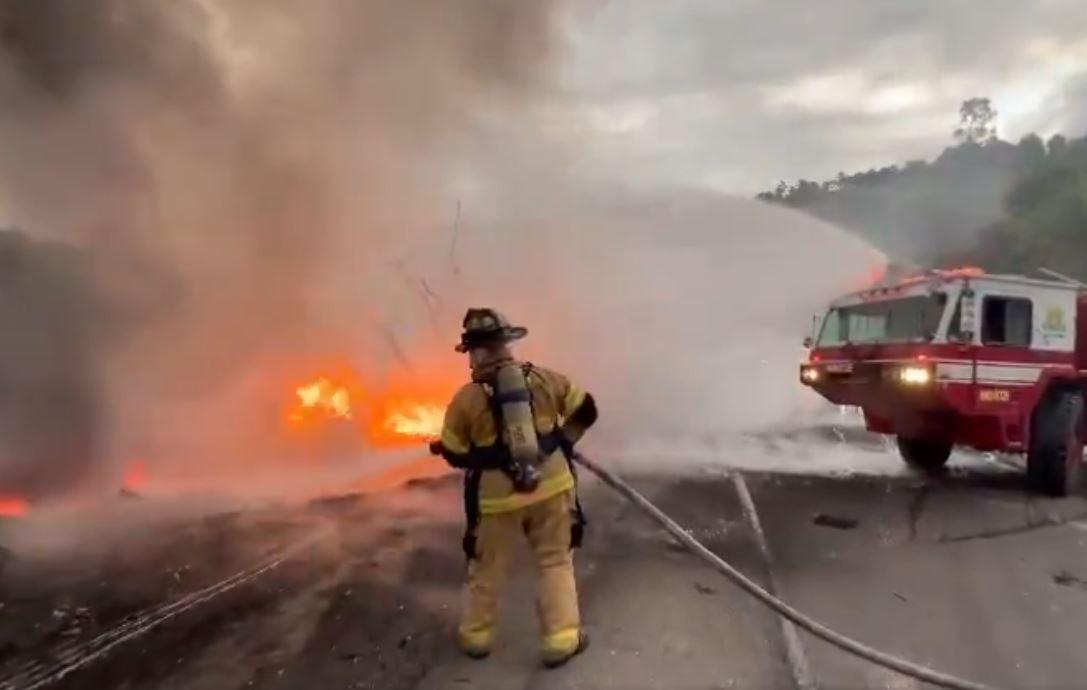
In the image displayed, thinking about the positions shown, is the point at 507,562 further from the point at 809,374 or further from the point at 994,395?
the point at 809,374

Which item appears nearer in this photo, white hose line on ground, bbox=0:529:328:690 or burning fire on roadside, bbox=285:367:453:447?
white hose line on ground, bbox=0:529:328:690

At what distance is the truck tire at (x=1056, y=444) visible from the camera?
329 inches

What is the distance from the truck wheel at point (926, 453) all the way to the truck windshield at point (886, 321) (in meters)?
1.63

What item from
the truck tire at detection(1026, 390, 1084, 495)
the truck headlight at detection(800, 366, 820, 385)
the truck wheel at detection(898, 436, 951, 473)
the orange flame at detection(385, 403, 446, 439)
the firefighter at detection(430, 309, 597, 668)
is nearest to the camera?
the firefighter at detection(430, 309, 597, 668)

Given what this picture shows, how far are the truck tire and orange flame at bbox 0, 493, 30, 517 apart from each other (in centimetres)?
887

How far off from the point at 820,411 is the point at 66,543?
15.2m

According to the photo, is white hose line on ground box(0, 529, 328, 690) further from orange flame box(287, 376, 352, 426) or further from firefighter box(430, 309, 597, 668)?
orange flame box(287, 376, 352, 426)

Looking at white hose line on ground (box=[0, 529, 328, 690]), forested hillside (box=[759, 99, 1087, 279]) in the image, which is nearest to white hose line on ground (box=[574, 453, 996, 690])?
white hose line on ground (box=[0, 529, 328, 690])

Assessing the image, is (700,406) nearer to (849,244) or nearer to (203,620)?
(849,244)

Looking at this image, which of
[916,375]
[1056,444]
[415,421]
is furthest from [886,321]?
[415,421]

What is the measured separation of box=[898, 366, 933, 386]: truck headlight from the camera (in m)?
8.01

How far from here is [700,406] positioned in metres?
17.5

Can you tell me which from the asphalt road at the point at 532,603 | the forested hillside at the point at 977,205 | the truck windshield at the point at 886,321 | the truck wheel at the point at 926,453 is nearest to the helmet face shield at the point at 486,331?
the asphalt road at the point at 532,603

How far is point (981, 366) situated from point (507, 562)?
226 inches
